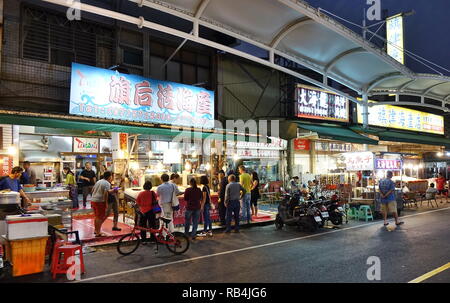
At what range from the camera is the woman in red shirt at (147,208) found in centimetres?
907

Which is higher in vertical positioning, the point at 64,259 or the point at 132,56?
the point at 132,56

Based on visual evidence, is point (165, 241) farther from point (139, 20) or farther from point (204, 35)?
point (204, 35)

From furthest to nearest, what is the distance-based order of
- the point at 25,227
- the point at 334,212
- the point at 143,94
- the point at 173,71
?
the point at 173,71
the point at 143,94
the point at 334,212
the point at 25,227

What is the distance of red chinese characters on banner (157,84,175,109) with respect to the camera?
13066mm

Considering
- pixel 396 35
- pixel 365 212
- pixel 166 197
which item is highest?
pixel 396 35

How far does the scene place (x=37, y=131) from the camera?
1573 centimetres

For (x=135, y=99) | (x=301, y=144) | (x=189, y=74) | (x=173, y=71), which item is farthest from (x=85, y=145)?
(x=301, y=144)

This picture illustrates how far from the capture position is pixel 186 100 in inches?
550

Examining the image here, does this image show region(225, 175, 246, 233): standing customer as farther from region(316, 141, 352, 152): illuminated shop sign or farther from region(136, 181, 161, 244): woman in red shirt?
region(316, 141, 352, 152): illuminated shop sign

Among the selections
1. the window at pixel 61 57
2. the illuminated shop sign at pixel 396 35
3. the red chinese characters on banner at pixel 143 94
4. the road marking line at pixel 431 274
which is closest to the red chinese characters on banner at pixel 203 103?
the red chinese characters on banner at pixel 143 94

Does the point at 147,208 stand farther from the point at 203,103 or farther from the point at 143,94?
the point at 203,103

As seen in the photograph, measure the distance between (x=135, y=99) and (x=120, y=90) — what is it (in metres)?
0.64
